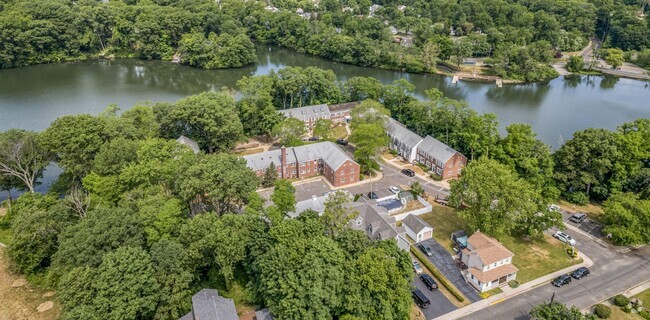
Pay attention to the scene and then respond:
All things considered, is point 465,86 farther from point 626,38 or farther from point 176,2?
point 176,2

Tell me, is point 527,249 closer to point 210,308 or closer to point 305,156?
point 305,156

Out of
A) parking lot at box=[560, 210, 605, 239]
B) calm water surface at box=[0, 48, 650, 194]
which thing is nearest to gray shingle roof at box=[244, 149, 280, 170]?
parking lot at box=[560, 210, 605, 239]

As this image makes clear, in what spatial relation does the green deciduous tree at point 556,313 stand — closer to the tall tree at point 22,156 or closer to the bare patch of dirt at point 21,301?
the bare patch of dirt at point 21,301

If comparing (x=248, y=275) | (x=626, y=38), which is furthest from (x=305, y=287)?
(x=626, y=38)

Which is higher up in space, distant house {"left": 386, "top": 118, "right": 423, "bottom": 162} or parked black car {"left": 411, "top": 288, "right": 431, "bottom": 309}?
distant house {"left": 386, "top": 118, "right": 423, "bottom": 162}

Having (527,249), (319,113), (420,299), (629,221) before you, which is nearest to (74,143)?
(319,113)

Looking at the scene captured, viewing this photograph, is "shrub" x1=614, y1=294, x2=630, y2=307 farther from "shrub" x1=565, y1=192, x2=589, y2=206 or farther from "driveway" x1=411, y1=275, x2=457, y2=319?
"shrub" x1=565, y1=192, x2=589, y2=206
